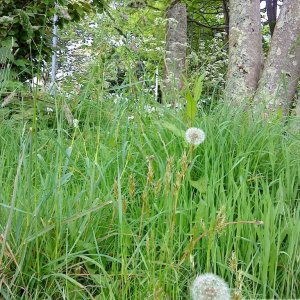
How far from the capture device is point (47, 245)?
132cm

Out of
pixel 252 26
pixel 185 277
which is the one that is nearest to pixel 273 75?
pixel 252 26

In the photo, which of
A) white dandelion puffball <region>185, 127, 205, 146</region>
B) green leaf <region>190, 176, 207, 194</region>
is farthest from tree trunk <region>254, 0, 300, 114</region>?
white dandelion puffball <region>185, 127, 205, 146</region>

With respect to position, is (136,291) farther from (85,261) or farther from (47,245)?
(47,245)

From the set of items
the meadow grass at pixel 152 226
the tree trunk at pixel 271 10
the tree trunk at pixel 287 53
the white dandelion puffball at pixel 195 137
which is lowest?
the meadow grass at pixel 152 226

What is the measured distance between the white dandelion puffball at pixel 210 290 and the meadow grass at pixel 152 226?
6 cm

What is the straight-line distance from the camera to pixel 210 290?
0.91m

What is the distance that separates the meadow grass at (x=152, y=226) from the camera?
1221 millimetres

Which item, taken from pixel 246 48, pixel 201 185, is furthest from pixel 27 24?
pixel 246 48

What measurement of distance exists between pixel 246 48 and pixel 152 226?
3.26m

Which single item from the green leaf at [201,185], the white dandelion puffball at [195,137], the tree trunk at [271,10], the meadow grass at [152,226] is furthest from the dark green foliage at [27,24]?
the tree trunk at [271,10]

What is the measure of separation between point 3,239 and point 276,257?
2.57 ft

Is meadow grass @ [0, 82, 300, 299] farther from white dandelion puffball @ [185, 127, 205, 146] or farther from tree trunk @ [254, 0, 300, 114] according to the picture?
tree trunk @ [254, 0, 300, 114]

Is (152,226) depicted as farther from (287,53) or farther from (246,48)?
(246,48)

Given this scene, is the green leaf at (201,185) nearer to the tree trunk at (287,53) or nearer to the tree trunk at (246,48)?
the tree trunk at (287,53)
